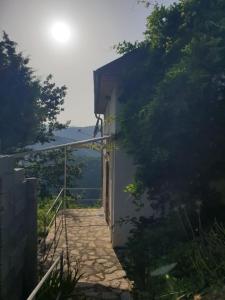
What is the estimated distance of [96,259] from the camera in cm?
872

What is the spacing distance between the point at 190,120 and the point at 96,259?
459 centimetres

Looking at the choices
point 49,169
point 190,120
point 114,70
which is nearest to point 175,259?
point 190,120

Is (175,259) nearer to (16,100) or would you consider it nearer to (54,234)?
(54,234)

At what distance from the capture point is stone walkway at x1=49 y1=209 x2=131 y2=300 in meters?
6.70

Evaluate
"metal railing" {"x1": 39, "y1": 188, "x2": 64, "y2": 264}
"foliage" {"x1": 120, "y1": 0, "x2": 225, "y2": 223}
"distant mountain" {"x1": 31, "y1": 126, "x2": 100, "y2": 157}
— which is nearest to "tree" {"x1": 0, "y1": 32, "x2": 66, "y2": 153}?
"distant mountain" {"x1": 31, "y1": 126, "x2": 100, "y2": 157}

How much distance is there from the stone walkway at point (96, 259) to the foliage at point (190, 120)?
200 cm

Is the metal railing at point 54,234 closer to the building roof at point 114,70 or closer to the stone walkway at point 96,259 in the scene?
the stone walkway at point 96,259

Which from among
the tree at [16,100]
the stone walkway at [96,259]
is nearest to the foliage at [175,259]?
the stone walkway at [96,259]

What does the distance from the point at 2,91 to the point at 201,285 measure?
13.6m

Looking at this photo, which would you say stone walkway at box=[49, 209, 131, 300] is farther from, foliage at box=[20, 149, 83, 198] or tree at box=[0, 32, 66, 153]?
foliage at box=[20, 149, 83, 198]

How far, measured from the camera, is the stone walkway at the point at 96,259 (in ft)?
22.0

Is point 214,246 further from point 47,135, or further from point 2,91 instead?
point 47,135

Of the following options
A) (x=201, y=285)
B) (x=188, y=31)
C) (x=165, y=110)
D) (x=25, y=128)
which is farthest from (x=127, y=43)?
(x=25, y=128)

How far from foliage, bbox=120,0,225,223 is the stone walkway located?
200 centimetres
